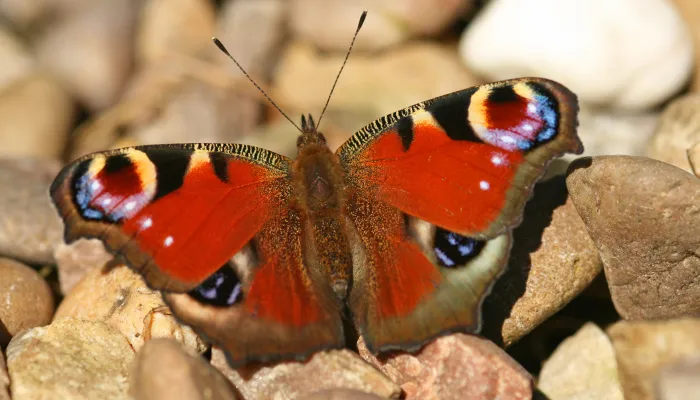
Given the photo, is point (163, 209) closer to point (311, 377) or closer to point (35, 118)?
point (311, 377)

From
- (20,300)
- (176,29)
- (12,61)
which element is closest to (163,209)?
(20,300)

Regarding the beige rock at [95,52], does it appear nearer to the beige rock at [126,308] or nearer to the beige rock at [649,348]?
the beige rock at [126,308]

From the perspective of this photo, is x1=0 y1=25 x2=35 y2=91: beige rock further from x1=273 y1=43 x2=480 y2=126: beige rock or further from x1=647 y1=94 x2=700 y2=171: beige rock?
x1=647 y1=94 x2=700 y2=171: beige rock

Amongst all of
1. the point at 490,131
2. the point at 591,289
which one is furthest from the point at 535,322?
the point at 490,131

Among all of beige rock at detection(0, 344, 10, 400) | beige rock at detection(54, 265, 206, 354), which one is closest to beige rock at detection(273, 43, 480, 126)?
beige rock at detection(54, 265, 206, 354)

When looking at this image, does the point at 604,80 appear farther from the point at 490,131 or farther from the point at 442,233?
the point at 442,233

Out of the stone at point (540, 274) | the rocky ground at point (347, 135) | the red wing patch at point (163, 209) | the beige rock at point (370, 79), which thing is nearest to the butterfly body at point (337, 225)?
the red wing patch at point (163, 209)
